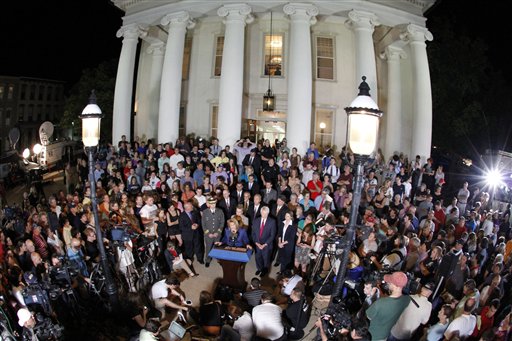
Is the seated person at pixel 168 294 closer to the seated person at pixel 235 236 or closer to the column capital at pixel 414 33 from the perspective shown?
the seated person at pixel 235 236

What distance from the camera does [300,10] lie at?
58.0ft

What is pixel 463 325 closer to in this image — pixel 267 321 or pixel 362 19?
pixel 267 321

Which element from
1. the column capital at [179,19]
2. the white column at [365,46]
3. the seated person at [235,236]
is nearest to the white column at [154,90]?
the column capital at [179,19]

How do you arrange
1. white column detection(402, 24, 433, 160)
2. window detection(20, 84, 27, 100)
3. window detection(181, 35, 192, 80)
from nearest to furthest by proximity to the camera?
white column detection(402, 24, 433, 160) < window detection(181, 35, 192, 80) < window detection(20, 84, 27, 100)

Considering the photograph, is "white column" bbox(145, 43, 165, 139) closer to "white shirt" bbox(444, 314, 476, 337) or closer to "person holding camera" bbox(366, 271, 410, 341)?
"person holding camera" bbox(366, 271, 410, 341)

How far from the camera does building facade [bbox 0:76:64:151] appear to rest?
192 feet

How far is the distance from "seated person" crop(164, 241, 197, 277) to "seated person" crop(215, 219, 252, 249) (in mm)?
936

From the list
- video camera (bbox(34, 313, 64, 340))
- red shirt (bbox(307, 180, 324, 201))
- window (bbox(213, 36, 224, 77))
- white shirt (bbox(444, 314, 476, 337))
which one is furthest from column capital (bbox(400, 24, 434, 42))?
video camera (bbox(34, 313, 64, 340))

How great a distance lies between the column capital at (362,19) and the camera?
1820 centimetres

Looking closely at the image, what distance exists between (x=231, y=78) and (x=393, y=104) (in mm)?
9332

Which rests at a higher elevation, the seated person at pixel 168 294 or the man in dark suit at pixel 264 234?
the man in dark suit at pixel 264 234

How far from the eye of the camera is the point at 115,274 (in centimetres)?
939

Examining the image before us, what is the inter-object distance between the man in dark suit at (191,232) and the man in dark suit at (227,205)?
76 cm

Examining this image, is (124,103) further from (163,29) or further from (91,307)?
(91,307)
